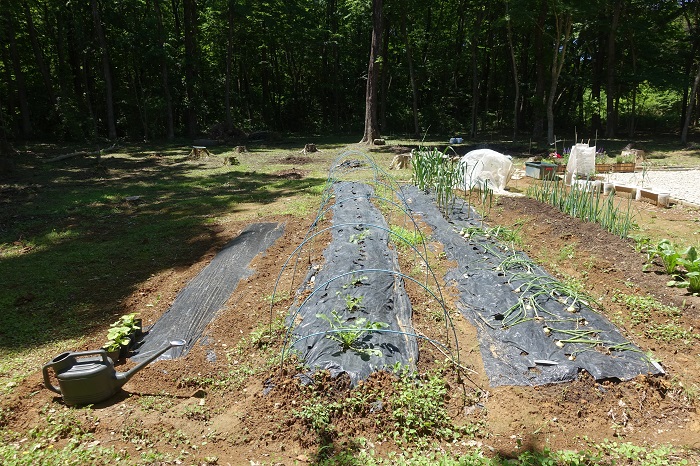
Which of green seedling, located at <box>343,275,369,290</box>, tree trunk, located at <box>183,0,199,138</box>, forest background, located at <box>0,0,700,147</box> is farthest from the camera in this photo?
tree trunk, located at <box>183,0,199,138</box>

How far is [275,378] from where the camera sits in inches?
119

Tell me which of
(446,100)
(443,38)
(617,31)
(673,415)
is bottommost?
(673,415)

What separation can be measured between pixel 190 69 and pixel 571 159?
56.8ft

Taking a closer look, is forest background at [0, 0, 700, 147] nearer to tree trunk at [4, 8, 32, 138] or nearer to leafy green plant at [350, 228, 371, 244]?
tree trunk at [4, 8, 32, 138]

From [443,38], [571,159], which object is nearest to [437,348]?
[571,159]

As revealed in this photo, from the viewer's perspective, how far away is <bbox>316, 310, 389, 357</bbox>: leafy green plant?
3.09 meters

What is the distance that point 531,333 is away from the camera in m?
3.49

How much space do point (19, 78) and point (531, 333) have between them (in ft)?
74.2

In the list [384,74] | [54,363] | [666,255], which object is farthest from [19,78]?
[666,255]

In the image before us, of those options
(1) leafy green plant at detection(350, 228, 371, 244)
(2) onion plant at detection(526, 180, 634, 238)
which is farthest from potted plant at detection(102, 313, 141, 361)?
(2) onion plant at detection(526, 180, 634, 238)

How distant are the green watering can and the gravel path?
29.1 ft

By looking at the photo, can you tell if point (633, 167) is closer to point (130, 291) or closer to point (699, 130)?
point (130, 291)

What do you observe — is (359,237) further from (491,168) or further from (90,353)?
(491,168)

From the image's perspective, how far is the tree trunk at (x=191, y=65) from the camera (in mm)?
19266
